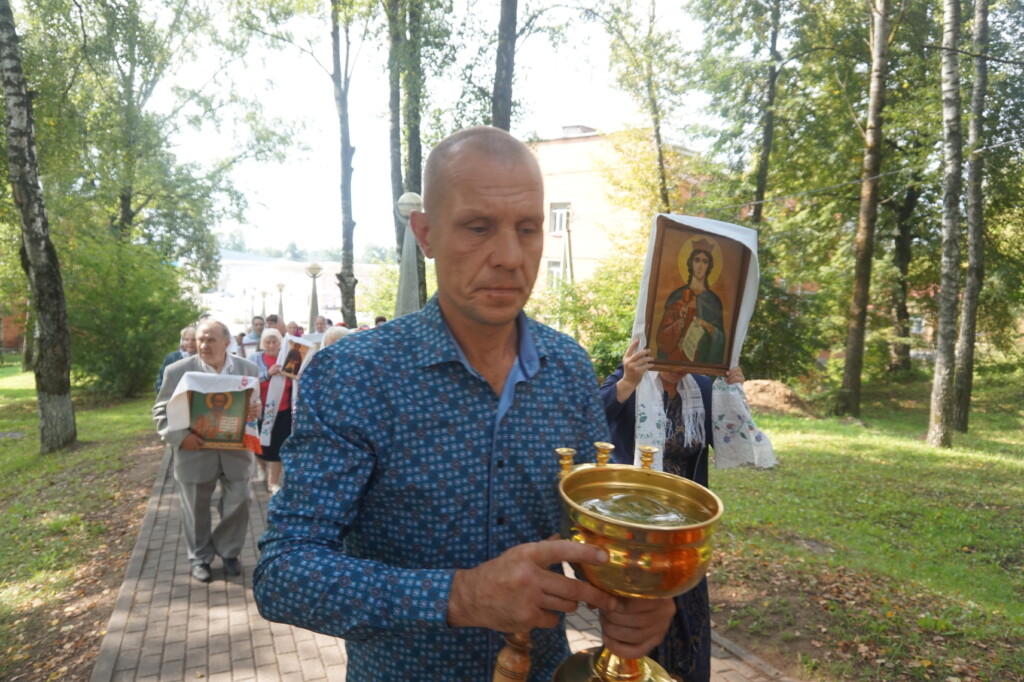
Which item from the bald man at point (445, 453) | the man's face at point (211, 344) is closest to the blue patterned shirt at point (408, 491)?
the bald man at point (445, 453)

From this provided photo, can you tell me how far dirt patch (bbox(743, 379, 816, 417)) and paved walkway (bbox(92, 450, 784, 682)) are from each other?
1303cm

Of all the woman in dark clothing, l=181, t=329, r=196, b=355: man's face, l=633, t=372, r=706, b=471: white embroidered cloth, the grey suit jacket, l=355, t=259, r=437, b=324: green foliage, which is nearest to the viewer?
the woman in dark clothing

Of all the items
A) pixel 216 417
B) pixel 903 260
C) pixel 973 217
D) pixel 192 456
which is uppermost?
pixel 903 260

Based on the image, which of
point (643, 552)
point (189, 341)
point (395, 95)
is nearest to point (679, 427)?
point (643, 552)

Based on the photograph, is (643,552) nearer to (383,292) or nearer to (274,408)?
(274,408)

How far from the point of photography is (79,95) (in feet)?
63.7

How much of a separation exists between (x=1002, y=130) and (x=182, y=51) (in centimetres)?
Answer: 2964

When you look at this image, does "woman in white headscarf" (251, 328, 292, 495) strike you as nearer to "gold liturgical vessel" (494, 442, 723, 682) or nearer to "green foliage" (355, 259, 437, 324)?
"gold liturgical vessel" (494, 442, 723, 682)

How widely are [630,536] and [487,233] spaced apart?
75 cm

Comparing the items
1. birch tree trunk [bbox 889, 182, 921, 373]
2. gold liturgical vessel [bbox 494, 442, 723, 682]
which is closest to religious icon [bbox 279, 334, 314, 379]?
gold liturgical vessel [bbox 494, 442, 723, 682]

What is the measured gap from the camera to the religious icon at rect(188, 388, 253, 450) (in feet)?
17.6

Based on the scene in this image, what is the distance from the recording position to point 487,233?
4.77ft

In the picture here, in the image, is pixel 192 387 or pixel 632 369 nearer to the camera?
pixel 632 369

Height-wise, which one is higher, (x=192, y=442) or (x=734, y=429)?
(x=734, y=429)
